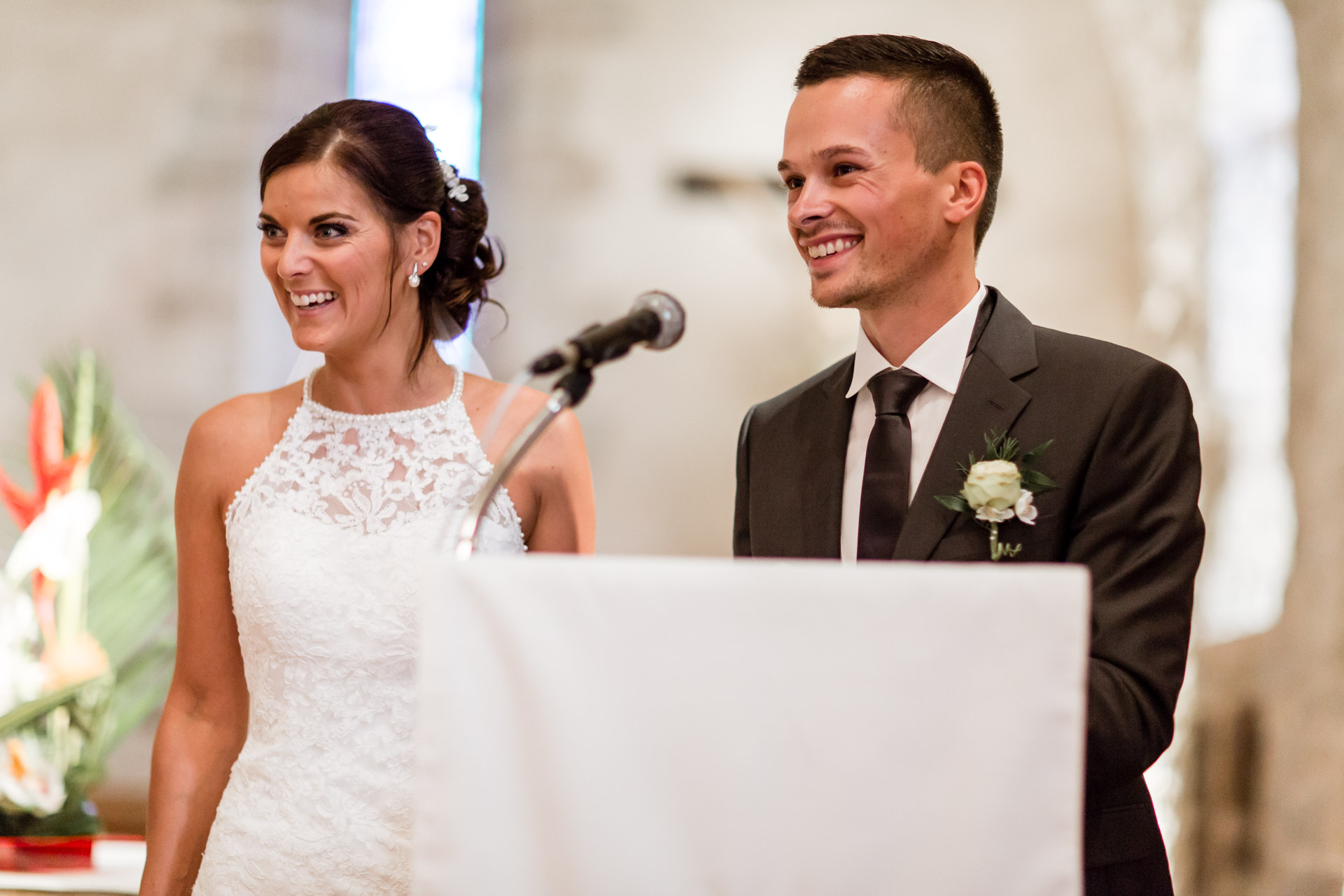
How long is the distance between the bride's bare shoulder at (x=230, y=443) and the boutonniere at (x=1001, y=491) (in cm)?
116

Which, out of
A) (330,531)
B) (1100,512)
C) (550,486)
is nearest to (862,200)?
(1100,512)

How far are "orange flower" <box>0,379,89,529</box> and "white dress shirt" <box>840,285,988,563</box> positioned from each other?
231cm

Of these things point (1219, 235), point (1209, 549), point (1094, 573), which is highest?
point (1219, 235)

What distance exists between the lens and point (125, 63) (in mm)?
3914

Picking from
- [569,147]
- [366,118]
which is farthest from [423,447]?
[569,147]

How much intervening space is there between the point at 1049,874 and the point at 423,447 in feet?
4.21

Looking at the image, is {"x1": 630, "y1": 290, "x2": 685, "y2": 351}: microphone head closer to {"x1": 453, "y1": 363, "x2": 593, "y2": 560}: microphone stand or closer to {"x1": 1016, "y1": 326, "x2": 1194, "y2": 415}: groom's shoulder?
{"x1": 453, "y1": 363, "x2": 593, "y2": 560}: microphone stand

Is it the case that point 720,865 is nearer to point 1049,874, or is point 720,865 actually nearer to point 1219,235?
point 1049,874

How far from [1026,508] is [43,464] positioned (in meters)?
2.65

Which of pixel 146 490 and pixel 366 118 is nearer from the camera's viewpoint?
pixel 366 118

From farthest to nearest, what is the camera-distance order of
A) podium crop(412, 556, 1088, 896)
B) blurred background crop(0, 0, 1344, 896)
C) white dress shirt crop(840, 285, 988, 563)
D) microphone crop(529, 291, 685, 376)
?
blurred background crop(0, 0, 1344, 896) < white dress shirt crop(840, 285, 988, 563) < microphone crop(529, 291, 685, 376) < podium crop(412, 556, 1088, 896)

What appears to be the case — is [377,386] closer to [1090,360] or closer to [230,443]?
[230,443]

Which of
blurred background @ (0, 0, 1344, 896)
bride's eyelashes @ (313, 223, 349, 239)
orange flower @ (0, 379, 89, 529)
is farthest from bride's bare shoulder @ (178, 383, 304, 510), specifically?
→ blurred background @ (0, 0, 1344, 896)

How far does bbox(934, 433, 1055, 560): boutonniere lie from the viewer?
1482mm
